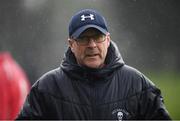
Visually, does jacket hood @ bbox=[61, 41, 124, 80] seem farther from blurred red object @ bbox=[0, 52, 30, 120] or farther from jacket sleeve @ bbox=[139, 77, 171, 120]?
blurred red object @ bbox=[0, 52, 30, 120]

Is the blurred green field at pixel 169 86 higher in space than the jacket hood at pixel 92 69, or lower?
lower

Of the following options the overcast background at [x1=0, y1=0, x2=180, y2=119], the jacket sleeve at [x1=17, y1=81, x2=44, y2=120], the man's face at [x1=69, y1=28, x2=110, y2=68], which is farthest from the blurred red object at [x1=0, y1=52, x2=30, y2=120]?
the man's face at [x1=69, y1=28, x2=110, y2=68]

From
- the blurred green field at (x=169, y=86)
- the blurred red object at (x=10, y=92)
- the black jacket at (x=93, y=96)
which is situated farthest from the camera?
the blurred green field at (x=169, y=86)

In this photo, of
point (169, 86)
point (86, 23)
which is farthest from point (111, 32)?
point (86, 23)

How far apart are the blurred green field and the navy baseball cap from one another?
2823 mm

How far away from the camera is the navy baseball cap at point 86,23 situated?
2.97 meters

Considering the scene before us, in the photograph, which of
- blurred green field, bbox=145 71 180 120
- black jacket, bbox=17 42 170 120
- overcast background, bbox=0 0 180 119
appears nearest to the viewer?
black jacket, bbox=17 42 170 120

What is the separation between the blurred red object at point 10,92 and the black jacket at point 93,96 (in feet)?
4.69

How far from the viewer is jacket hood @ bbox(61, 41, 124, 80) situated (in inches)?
115

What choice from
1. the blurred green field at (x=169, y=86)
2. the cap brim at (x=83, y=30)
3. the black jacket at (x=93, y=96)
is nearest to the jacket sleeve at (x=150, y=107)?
the black jacket at (x=93, y=96)

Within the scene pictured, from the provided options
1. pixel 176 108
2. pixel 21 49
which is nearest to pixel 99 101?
pixel 21 49

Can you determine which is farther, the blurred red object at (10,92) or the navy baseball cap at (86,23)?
the blurred red object at (10,92)

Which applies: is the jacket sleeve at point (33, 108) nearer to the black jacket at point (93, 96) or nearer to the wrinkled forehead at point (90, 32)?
the black jacket at point (93, 96)

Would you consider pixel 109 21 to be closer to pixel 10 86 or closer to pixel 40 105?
pixel 10 86
